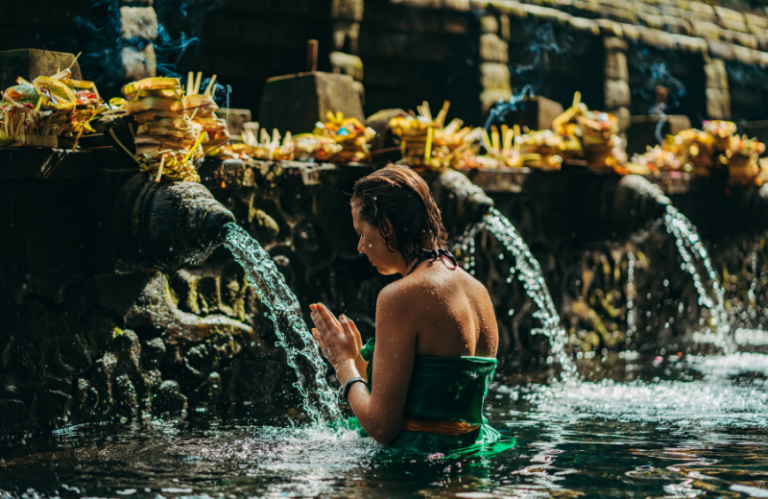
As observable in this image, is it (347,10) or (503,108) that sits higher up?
(347,10)

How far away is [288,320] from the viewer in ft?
14.9

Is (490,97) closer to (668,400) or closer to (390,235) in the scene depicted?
(668,400)

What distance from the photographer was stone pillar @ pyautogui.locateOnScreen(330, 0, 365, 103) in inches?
323

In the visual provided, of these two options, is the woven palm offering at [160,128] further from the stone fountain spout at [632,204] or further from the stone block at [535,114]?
the stone block at [535,114]

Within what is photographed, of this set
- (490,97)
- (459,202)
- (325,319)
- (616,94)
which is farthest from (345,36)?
(325,319)

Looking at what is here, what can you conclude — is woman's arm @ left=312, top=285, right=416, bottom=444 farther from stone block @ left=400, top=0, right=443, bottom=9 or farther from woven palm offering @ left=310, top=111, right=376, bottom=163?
stone block @ left=400, top=0, right=443, bottom=9

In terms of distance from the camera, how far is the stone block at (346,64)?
815 cm

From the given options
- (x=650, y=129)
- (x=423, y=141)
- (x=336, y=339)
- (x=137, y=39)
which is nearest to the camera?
(x=336, y=339)

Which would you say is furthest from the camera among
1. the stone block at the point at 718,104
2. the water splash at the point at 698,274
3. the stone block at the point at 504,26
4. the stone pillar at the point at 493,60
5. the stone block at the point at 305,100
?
the stone block at the point at 718,104

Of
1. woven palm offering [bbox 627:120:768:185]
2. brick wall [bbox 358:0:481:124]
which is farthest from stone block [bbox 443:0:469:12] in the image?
woven palm offering [bbox 627:120:768:185]

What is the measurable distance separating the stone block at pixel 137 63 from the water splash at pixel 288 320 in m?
1.97

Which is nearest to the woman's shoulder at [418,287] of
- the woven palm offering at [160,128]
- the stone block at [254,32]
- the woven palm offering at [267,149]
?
the woven palm offering at [160,128]

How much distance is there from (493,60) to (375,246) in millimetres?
6922

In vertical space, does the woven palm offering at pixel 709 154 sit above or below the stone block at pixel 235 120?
above
